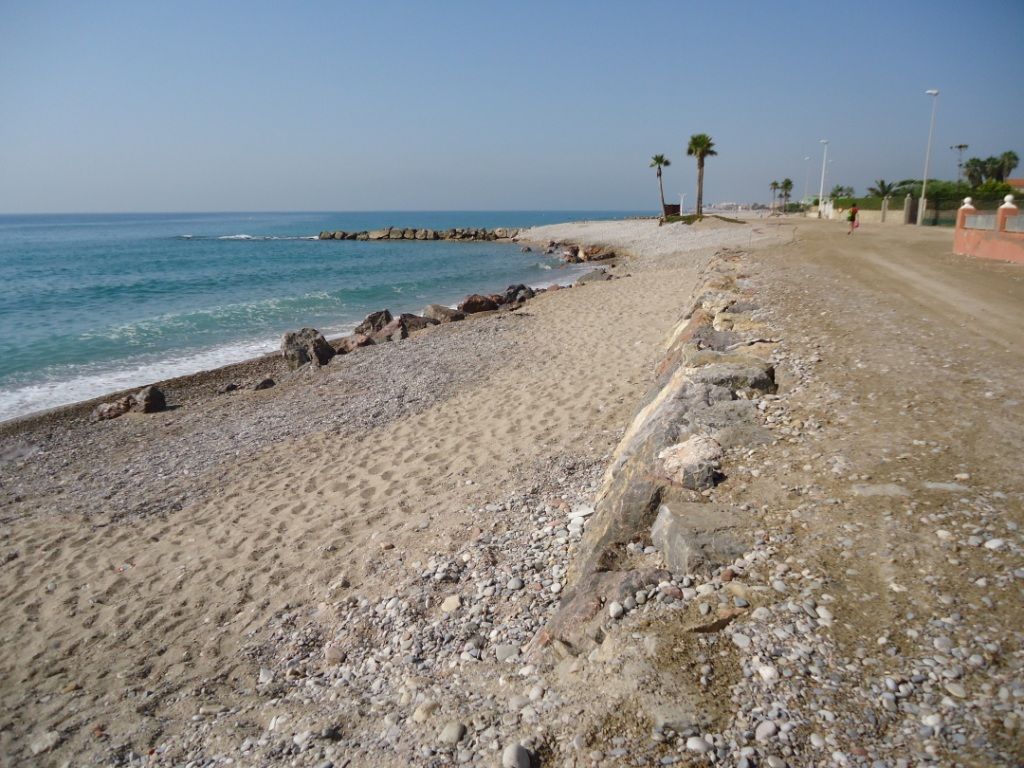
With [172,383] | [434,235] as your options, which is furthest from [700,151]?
[172,383]

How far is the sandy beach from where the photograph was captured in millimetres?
2896

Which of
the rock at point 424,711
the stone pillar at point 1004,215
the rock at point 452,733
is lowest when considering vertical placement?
the rock at point 424,711

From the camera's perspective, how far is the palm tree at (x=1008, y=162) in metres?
70.8

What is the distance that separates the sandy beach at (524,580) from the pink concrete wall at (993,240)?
6760 millimetres

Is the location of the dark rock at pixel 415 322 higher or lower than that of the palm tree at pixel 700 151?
lower

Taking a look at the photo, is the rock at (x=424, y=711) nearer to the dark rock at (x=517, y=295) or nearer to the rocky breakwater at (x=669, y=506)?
the rocky breakwater at (x=669, y=506)

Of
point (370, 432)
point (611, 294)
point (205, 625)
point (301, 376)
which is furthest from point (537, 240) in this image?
point (205, 625)

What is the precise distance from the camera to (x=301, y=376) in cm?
1470

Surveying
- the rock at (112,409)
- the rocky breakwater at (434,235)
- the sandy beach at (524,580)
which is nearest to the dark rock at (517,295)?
the sandy beach at (524,580)

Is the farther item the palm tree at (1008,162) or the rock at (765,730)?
the palm tree at (1008,162)

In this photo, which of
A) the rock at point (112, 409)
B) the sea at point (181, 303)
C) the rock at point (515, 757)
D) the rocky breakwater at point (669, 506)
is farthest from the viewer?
the sea at point (181, 303)

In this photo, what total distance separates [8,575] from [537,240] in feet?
211

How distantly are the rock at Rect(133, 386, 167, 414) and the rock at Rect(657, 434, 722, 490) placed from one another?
11658 mm

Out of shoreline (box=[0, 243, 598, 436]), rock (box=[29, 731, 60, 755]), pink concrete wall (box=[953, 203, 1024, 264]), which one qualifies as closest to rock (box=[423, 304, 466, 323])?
shoreline (box=[0, 243, 598, 436])
